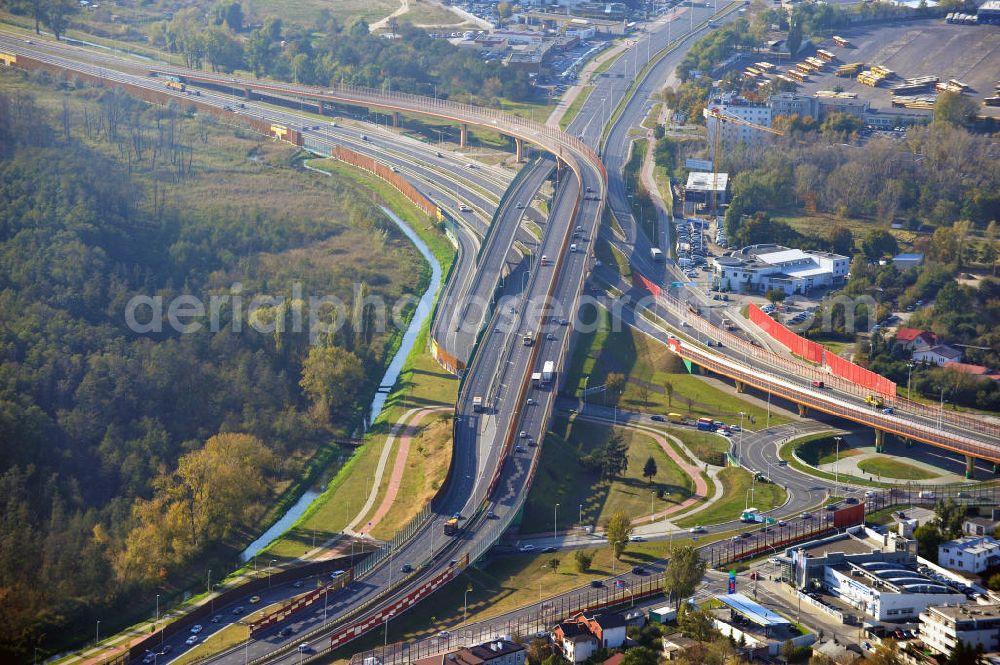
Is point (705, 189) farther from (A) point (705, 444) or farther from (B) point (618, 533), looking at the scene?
(B) point (618, 533)

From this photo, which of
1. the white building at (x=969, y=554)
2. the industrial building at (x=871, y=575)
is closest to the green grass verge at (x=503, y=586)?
the industrial building at (x=871, y=575)

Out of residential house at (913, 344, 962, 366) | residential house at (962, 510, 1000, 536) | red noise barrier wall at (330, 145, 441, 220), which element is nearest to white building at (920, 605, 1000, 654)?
residential house at (962, 510, 1000, 536)

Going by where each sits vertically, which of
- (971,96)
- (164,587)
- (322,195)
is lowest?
(164,587)

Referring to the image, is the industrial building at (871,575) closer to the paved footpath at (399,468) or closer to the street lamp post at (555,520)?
the street lamp post at (555,520)

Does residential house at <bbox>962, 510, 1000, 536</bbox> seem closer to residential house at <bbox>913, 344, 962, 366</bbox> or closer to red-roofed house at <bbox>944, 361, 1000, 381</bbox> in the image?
red-roofed house at <bbox>944, 361, 1000, 381</bbox>

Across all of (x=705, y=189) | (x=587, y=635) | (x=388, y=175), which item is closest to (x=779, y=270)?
(x=705, y=189)

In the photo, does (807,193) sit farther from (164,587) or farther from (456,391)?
(164,587)

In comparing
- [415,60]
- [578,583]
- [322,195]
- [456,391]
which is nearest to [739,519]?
[578,583]
